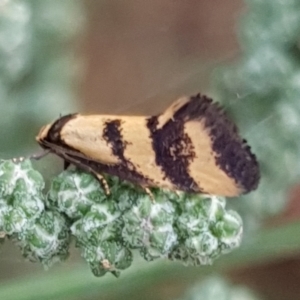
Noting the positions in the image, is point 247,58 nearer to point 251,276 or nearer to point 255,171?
point 255,171

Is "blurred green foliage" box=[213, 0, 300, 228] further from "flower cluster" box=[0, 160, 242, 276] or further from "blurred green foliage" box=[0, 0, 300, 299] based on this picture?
"flower cluster" box=[0, 160, 242, 276]

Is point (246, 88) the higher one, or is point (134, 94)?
point (134, 94)

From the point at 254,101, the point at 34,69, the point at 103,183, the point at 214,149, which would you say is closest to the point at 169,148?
the point at 214,149

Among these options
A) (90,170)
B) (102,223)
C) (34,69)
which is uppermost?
(34,69)

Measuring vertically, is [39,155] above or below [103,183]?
above

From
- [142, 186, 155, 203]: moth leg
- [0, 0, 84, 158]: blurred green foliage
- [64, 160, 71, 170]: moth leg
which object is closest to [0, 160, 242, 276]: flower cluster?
[142, 186, 155, 203]: moth leg

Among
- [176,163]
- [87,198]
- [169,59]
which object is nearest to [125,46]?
[169,59]

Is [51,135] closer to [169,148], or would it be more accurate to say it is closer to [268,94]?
[169,148]

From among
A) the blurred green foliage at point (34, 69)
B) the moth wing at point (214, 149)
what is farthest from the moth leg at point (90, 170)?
the blurred green foliage at point (34, 69)
